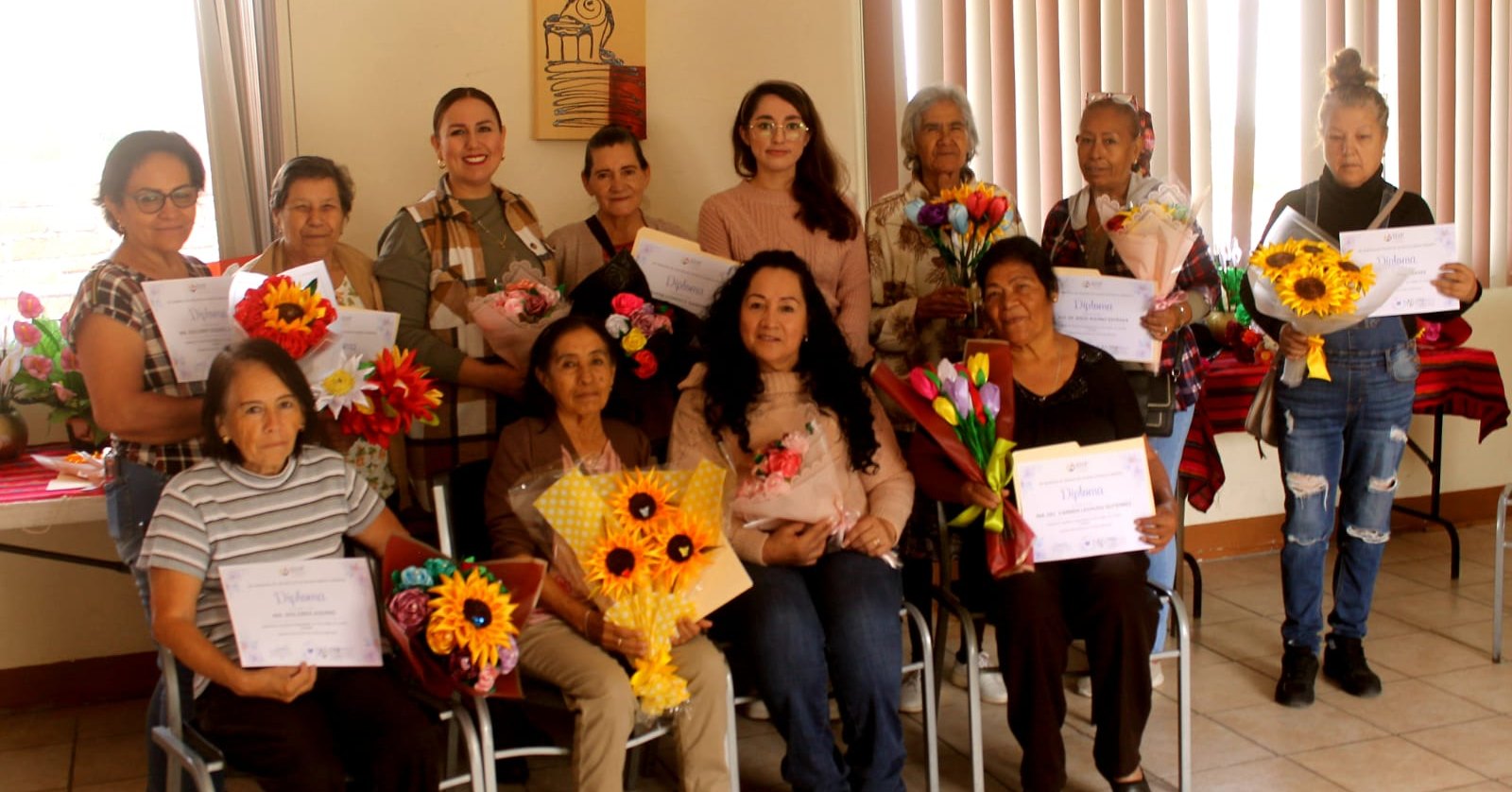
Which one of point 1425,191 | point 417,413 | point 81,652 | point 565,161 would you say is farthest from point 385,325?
point 1425,191

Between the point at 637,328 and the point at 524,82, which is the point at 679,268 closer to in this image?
the point at 637,328

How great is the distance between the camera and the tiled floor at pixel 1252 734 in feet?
10.7

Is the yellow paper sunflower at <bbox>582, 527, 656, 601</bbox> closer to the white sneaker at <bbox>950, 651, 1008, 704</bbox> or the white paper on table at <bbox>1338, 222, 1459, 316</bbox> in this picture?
the white sneaker at <bbox>950, 651, 1008, 704</bbox>

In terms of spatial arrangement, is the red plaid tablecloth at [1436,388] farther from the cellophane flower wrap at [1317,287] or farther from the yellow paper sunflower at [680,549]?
the yellow paper sunflower at [680,549]

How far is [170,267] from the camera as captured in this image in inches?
112

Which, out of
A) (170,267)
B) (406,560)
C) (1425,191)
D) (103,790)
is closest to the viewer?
(406,560)

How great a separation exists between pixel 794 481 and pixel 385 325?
101 centimetres

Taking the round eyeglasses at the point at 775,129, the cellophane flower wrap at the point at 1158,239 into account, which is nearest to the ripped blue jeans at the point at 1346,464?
the cellophane flower wrap at the point at 1158,239

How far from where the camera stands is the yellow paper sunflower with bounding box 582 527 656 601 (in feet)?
8.52

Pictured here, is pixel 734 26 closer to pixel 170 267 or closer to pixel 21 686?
pixel 170 267

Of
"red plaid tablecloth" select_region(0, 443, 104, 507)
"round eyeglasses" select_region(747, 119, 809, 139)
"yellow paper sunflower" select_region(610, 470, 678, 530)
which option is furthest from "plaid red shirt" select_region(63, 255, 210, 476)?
"round eyeglasses" select_region(747, 119, 809, 139)

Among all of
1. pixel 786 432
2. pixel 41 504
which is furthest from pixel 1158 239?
pixel 41 504

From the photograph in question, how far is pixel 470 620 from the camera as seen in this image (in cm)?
243

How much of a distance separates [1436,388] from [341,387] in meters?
4.10
